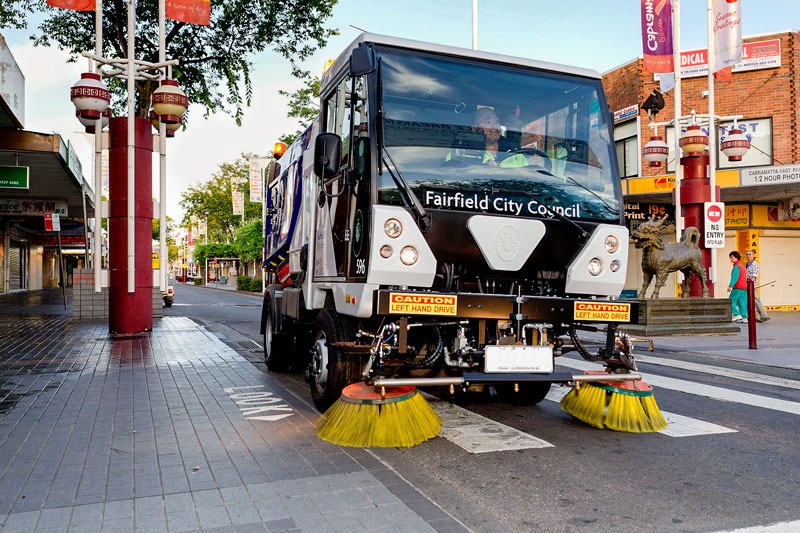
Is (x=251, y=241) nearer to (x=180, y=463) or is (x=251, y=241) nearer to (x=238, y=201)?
(x=238, y=201)

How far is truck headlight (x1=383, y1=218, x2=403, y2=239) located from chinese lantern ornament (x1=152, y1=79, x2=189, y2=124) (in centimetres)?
916

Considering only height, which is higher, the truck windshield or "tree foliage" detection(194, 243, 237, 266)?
"tree foliage" detection(194, 243, 237, 266)

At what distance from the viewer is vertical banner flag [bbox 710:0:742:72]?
54.0 ft

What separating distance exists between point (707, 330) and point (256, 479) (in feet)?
39.3

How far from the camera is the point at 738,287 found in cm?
1609

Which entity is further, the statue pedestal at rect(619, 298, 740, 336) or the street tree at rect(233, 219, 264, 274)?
the street tree at rect(233, 219, 264, 274)

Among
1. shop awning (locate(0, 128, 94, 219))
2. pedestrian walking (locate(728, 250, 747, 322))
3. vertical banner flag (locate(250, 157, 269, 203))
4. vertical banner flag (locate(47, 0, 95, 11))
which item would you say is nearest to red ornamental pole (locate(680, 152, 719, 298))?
pedestrian walking (locate(728, 250, 747, 322))

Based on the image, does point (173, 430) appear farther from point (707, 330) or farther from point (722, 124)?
point (722, 124)

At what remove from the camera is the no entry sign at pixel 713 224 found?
1484 centimetres

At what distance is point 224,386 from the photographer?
23.3ft

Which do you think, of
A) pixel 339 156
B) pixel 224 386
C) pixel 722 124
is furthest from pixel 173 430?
pixel 722 124

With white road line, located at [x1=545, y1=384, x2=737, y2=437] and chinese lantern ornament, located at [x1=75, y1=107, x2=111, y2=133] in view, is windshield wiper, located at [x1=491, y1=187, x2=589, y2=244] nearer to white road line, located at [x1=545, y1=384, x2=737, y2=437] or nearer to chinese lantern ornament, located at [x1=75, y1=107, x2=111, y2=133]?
white road line, located at [x1=545, y1=384, x2=737, y2=437]

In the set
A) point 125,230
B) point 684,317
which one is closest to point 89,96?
point 125,230

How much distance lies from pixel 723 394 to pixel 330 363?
4306 millimetres
